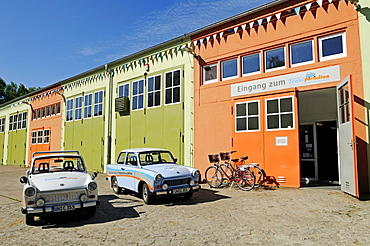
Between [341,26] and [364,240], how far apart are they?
679cm

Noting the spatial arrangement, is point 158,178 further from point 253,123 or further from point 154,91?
point 154,91

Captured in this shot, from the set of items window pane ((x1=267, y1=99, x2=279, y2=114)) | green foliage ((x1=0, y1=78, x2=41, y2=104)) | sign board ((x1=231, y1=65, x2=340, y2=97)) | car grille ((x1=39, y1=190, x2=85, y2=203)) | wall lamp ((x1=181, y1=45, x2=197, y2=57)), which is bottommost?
car grille ((x1=39, y1=190, x2=85, y2=203))

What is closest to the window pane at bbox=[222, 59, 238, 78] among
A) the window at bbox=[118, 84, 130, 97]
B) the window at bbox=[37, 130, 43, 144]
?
the window at bbox=[118, 84, 130, 97]

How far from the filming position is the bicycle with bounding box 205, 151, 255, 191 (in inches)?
394

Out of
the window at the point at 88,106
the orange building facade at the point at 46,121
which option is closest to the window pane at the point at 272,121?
the window at the point at 88,106

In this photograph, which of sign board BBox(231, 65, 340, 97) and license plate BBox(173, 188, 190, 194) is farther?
sign board BBox(231, 65, 340, 97)

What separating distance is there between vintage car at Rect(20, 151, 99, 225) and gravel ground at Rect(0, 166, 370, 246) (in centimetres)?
32

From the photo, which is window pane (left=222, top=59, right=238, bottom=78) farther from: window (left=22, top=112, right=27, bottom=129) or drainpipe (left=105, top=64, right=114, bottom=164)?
window (left=22, top=112, right=27, bottom=129)

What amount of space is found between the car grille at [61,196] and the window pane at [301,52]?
799 cm

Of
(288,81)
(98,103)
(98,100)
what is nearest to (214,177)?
(288,81)

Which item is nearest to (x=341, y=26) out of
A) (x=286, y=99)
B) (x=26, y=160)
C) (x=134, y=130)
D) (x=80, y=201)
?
(x=286, y=99)

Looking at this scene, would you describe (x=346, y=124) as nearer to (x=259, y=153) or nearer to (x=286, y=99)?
(x=286, y=99)

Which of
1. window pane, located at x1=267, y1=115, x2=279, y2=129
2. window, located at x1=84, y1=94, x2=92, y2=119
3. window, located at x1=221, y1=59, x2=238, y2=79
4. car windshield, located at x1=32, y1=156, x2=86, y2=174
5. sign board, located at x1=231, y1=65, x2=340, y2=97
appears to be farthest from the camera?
window, located at x1=84, y1=94, x2=92, y2=119

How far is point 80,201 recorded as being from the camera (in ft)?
20.6
